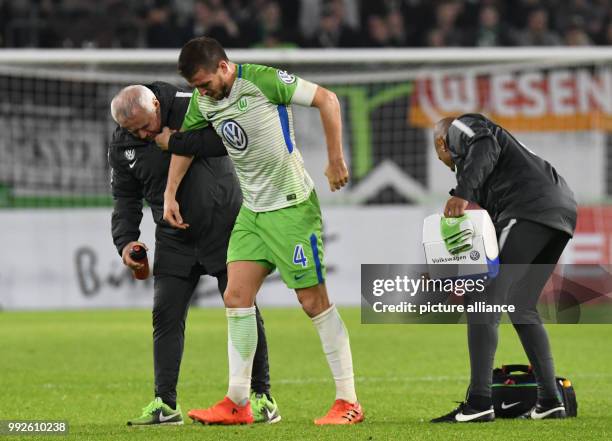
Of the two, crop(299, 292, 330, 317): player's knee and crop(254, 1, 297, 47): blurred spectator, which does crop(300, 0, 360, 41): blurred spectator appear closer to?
crop(254, 1, 297, 47): blurred spectator

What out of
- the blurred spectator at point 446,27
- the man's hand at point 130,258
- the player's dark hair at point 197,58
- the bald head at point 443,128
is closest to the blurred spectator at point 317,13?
the blurred spectator at point 446,27

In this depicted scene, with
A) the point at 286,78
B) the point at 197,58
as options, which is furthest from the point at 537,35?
the point at 197,58

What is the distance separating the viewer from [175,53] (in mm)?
16375

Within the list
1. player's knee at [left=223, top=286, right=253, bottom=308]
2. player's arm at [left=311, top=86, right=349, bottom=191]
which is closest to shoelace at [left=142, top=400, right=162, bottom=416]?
player's knee at [left=223, top=286, right=253, bottom=308]

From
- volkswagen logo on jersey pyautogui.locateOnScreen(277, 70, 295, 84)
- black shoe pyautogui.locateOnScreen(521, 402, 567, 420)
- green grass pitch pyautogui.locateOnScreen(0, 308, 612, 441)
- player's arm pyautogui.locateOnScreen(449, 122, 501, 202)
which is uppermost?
volkswagen logo on jersey pyautogui.locateOnScreen(277, 70, 295, 84)

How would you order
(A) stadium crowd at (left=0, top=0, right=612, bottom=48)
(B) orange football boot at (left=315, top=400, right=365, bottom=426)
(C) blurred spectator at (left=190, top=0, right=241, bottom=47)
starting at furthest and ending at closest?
1. (A) stadium crowd at (left=0, top=0, right=612, bottom=48)
2. (C) blurred spectator at (left=190, top=0, right=241, bottom=47)
3. (B) orange football boot at (left=315, top=400, right=365, bottom=426)

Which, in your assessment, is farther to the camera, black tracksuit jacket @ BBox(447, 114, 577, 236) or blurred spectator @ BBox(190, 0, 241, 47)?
blurred spectator @ BBox(190, 0, 241, 47)

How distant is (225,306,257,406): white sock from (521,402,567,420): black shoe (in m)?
1.54

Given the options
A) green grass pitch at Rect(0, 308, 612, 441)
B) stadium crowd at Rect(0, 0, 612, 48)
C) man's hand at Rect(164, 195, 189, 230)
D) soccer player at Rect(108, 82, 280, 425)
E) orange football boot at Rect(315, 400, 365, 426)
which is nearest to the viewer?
green grass pitch at Rect(0, 308, 612, 441)

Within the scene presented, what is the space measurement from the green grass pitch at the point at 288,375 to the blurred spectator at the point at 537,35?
6.49m

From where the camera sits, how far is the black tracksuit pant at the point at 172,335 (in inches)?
290

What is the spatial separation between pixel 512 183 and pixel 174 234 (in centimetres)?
187

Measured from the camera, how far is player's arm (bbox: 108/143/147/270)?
760cm

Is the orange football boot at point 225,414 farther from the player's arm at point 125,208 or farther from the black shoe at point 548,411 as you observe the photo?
the black shoe at point 548,411
